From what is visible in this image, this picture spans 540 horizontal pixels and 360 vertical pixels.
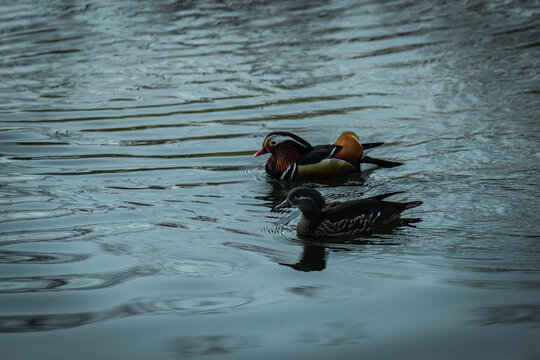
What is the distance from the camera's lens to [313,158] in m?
9.84

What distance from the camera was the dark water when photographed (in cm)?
563

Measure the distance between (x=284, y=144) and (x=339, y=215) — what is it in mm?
2352

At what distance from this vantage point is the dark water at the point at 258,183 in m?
5.63

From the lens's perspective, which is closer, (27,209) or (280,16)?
(27,209)

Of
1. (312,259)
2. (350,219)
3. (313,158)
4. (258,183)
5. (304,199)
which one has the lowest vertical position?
(312,259)

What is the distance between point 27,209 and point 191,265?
8.74 ft

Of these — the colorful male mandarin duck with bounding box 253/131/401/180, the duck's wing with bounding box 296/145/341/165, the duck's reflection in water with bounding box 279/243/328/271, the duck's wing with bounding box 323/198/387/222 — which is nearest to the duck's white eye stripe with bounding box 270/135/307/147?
the colorful male mandarin duck with bounding box 253/131/401/180

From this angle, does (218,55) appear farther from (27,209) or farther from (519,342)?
(519,342)

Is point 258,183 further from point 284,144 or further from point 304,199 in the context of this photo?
point 304,199

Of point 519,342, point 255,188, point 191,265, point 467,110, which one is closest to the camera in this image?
point 519,342

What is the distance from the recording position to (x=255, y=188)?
9656 mm


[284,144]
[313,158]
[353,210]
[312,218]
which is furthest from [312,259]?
[284,144]

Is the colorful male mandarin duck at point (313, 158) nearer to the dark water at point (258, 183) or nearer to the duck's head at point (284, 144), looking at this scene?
the duck's head at point (284, 144)

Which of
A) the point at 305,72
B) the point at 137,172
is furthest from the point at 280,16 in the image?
the point at 137,172
